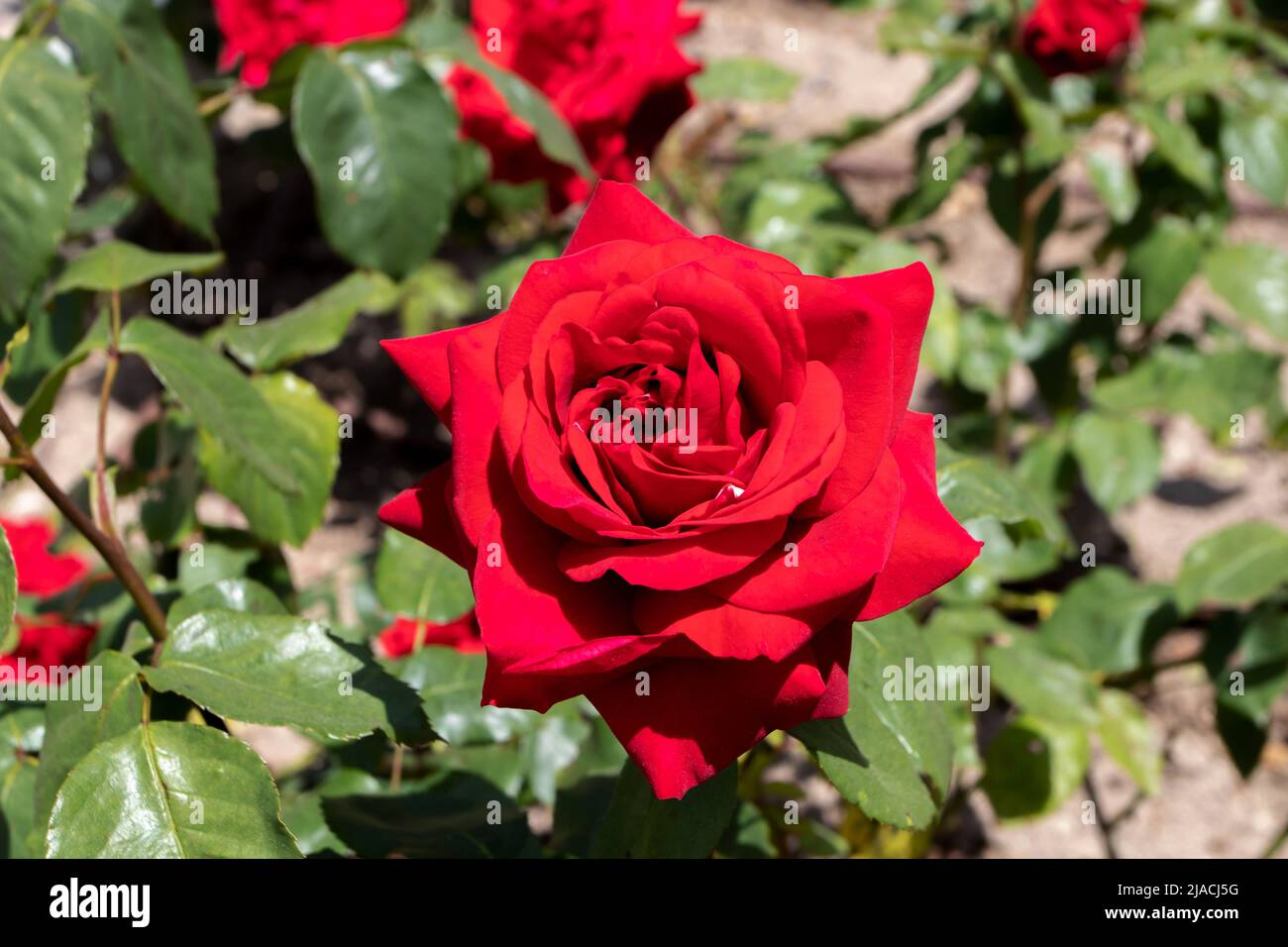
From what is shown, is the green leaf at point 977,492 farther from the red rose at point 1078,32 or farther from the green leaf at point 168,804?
the red rose at point 1078,32

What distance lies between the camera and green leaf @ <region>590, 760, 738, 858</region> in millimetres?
880

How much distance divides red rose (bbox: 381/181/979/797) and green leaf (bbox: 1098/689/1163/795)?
1131mm

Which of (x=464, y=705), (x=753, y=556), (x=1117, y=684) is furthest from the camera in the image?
(x=1117, y=684)

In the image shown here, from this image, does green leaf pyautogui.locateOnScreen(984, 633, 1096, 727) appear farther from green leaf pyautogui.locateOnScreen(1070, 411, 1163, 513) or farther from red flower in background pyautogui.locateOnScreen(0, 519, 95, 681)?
red flower in background pyautogui.locateOnScreen(0, 519, 95, 681)

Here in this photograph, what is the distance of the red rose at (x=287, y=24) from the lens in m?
1.69

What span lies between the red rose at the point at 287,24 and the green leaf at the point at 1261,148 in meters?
1.30

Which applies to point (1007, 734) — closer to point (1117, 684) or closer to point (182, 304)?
point (1117, 684)

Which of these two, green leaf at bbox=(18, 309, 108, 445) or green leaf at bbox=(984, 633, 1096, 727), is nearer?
green leaf at bbox=(18, 309, 108, 445)

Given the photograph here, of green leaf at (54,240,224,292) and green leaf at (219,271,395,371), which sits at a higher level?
green leaf at (54,240,224,292)

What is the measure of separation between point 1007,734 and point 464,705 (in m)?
0.87

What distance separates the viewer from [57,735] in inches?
36.4

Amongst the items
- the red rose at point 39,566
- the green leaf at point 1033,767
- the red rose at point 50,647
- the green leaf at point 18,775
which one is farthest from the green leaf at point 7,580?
the green leaf at point 1033,767

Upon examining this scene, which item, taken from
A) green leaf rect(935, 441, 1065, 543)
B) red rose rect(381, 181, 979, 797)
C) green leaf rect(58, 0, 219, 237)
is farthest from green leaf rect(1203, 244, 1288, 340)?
green leaf rect(58, 0, 219, 237)
